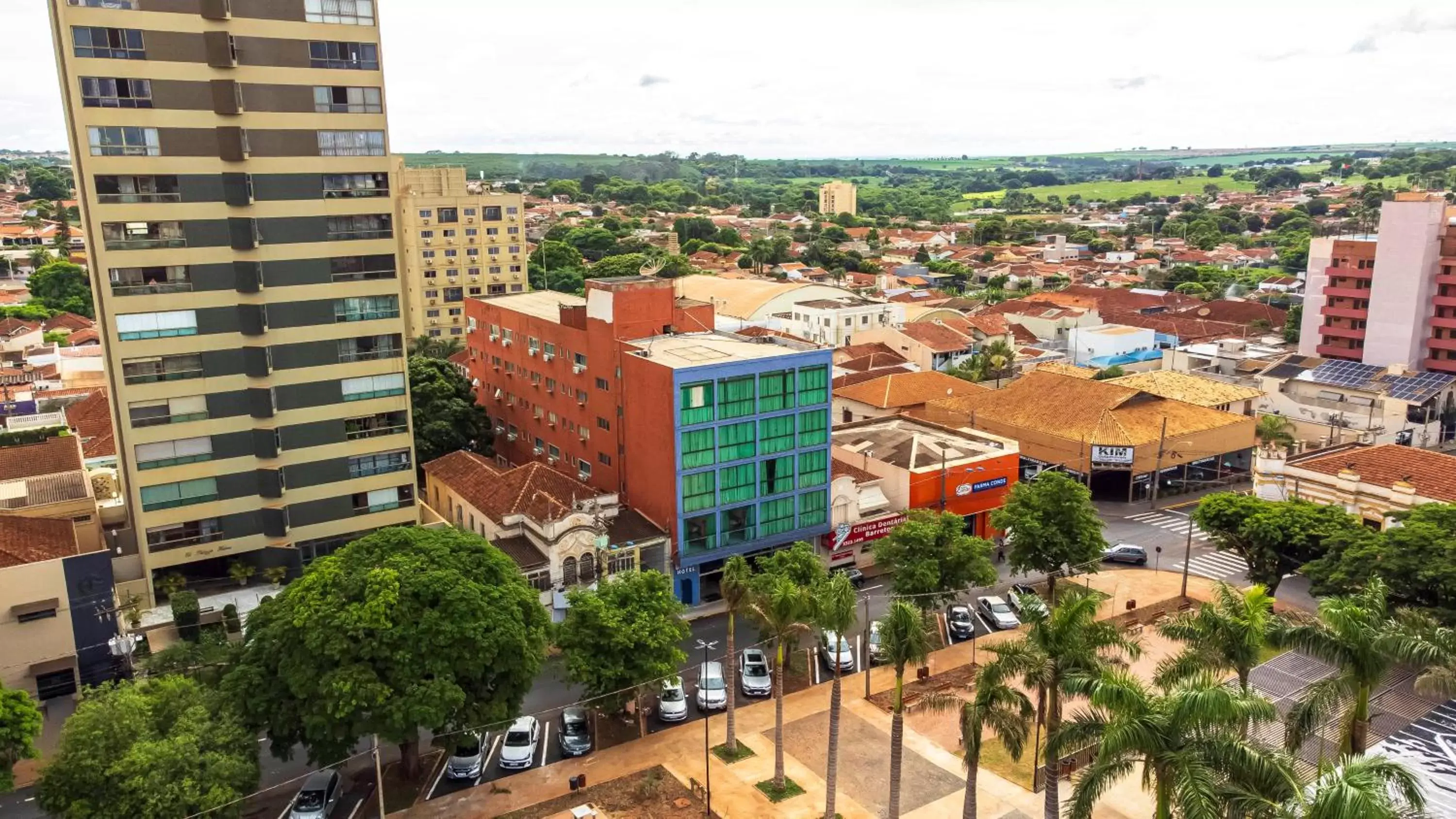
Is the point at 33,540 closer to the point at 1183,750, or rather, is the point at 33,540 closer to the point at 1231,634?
the point at 1183,750

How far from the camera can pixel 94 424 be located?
76000 millimetres

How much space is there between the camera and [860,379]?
94188 millimetres

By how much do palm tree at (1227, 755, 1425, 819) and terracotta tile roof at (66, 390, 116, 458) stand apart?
68.6 m

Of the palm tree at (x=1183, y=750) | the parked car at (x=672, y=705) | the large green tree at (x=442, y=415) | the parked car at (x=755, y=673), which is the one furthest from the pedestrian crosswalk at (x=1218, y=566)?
the large green tree at (x=442, y=415)

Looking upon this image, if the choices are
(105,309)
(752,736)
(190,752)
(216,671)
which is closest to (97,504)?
(105,309)

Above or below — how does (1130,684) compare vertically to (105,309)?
below

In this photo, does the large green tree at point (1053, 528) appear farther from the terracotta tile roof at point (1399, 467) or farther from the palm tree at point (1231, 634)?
the terracotta tile roof at point (1399, 467)

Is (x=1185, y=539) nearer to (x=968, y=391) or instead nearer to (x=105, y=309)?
(x=968, y=391)

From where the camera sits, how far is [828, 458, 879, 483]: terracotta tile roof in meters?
64.4

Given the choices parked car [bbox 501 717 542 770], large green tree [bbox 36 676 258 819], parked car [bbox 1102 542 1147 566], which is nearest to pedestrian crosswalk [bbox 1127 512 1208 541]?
parked car [bbox 1102 542 1147 566]

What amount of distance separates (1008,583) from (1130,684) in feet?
117

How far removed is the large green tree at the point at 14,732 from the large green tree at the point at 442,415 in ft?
123

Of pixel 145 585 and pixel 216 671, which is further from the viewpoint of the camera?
pixel 145 585

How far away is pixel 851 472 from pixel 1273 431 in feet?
131
